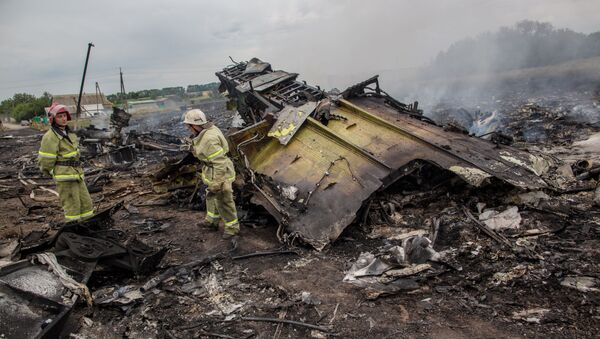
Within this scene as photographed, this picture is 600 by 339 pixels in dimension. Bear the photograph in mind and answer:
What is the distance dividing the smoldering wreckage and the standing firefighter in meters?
0.53

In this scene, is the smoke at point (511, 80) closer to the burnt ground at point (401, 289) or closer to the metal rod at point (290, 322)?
the burnt ground at point (401, 289)

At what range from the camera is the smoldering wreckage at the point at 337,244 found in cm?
291

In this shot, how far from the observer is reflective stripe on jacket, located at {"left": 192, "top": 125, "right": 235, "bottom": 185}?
4.57m

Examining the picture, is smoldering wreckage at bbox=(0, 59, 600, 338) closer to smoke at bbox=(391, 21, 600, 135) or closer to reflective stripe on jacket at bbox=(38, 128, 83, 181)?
reflective stripe on jacket at bbox=(38, 128, 83, 181)

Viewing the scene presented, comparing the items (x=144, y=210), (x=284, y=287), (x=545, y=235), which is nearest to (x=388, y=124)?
(x=545, y=235)

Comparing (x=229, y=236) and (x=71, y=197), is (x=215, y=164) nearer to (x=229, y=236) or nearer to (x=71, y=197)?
(x=229, y=236)

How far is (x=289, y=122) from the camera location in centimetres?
561

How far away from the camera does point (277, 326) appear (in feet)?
9.58

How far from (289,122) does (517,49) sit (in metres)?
29.5

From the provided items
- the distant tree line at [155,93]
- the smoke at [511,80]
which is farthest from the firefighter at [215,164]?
the distant tree line at [155,93]

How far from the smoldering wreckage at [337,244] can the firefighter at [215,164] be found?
1.03ft

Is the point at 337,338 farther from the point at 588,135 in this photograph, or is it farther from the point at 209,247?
the point at 588,135

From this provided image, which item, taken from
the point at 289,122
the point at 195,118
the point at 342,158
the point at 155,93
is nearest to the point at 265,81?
the point at 289,122

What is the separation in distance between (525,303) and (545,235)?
1.28m
